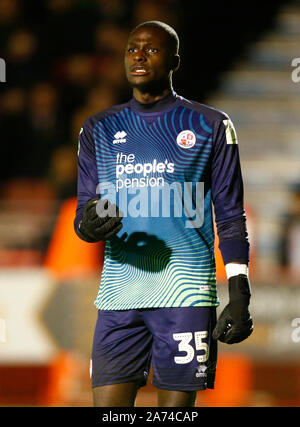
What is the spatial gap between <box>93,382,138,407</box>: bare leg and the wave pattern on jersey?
0.98 feet

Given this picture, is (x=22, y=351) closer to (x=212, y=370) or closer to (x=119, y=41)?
(x=212, y=370)

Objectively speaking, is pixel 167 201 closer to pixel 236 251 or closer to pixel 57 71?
pixel 236 251

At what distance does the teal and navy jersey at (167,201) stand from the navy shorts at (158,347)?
0.15 feet

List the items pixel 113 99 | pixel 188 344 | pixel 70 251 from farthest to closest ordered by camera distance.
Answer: pixel 113 99 < pixel 70 251 < pixel 188 344

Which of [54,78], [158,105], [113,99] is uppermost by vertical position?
[54,78]

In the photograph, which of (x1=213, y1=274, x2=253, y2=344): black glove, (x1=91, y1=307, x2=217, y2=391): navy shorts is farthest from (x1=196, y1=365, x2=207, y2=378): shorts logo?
(x1=213, y1=274, x2=253, y2=344): black glove

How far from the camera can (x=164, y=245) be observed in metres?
3.33

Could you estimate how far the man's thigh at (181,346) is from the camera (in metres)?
3.26

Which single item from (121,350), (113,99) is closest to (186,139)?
(121,350)

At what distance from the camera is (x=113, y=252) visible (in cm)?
339

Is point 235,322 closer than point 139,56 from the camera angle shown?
Yes

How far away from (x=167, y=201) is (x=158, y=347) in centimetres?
55

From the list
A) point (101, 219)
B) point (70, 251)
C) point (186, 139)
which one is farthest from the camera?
point (70, 251)
